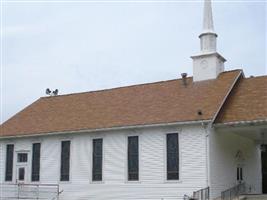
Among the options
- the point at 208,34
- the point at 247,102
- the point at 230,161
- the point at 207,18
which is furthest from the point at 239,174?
the point at 207,18

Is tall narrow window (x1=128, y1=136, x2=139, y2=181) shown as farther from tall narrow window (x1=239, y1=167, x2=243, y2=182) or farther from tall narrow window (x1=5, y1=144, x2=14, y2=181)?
tall narrow window (x1=5, y1=144, x2=14, y2=181)

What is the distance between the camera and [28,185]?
3488 centimetres

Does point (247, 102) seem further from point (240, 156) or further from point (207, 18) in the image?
point (207, 18)

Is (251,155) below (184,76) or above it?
below

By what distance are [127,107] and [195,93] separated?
4503mm

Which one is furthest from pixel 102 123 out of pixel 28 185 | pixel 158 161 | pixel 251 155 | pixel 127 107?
pixel 251 155

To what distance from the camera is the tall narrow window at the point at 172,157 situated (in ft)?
95.9

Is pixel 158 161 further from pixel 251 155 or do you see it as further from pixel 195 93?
pixel 251 155

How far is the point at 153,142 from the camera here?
1192 inches

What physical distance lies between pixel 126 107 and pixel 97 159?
149 inches

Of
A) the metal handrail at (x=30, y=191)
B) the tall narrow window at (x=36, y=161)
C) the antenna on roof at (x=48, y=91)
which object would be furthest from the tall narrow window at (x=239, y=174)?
the antenna on roof at (x=48, y=91)

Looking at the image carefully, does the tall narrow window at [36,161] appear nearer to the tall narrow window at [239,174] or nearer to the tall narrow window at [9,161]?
the tall narrow window at [9,161]

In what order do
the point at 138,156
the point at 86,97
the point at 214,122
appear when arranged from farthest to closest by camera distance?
the point at 86,97 → the point at 138,156 → the point at 214,122

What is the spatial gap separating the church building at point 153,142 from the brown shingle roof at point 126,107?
0.27 feet
